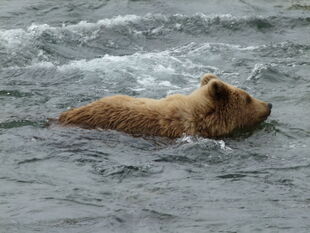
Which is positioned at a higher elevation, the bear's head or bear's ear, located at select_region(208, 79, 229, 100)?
bear's ear, located at select_region(208, 79, 229, 100)

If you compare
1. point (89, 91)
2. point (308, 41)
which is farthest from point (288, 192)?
point (308, 41)

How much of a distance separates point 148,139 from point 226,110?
1.18 m

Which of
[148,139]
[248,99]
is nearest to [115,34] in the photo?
[248,99]

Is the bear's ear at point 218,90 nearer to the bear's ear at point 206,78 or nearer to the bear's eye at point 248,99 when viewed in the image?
the bear's eye at point 248,99

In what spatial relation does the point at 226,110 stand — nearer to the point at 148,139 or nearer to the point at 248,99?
the point at 248,99

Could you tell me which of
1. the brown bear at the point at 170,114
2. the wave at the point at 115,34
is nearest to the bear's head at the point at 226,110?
the brown bear at the point at 170,114

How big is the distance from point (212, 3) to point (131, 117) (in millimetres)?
9401

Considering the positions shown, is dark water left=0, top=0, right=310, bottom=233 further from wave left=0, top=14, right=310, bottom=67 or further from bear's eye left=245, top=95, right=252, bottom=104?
bear's eye left=245, top=95, right=252, bottom=104

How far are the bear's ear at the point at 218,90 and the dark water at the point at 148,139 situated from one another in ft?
1.85

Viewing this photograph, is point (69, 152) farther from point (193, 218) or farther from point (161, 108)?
point (193, 218)

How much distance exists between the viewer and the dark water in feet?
20.0

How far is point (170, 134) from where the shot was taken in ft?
26.8

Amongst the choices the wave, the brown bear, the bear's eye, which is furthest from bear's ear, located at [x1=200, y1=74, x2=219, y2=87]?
the wave

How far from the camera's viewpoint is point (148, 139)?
8.08 metres
